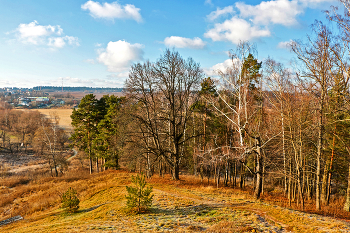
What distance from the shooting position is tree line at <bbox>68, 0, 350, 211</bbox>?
37.9 feet

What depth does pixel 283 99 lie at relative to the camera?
42.5ft

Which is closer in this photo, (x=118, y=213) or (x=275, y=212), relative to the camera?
(x=275, y=212)

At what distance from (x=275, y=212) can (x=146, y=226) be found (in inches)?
247

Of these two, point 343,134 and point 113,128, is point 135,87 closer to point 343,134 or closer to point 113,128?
point 113,128

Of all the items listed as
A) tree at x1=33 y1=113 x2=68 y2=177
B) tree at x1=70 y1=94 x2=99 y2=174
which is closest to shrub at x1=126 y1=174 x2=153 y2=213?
tree at x1=70 y1=94 x2=99 y2=174

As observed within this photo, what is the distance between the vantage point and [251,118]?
56.5 feet

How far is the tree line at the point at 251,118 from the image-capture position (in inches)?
455

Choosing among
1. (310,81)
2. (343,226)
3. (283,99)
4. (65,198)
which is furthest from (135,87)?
(343,226)

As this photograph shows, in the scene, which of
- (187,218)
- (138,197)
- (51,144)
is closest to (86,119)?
(51,144)

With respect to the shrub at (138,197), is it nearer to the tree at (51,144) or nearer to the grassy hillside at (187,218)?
the grassy hillside at (187,218)

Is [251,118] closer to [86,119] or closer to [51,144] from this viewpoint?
[86,119]

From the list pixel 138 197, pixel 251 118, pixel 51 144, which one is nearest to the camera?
pixel 138 197

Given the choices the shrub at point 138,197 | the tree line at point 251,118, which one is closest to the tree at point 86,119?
the tree line at point 251,118

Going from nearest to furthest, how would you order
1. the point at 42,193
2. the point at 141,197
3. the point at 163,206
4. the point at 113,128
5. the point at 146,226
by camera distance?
1. the point at 146,226
2. the point at 141,197
3. the point at 163,206
4. the point at 42,193
5. the point at 113,128
